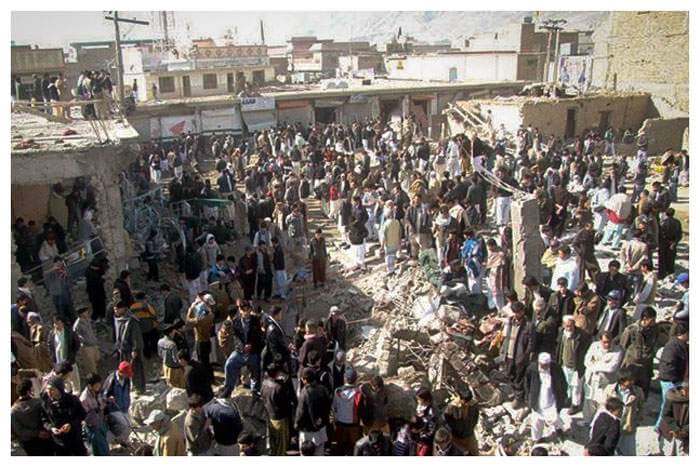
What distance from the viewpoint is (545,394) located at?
24.7ft

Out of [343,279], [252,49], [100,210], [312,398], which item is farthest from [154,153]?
[252,49]

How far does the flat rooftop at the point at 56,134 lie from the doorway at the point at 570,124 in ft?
57.3

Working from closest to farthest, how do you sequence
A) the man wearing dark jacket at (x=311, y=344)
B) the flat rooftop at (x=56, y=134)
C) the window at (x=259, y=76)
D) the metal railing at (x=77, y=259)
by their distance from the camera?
the man wearing dark jacket at (x=311, y=344) < the flat rooftop at (x=56, y=134) < the metal railing at (x=77, y=259) < the window at (x=259, y=76)

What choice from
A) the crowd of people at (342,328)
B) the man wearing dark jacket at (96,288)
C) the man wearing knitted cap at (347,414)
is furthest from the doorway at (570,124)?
the man wearing knitted cap at (347,414)

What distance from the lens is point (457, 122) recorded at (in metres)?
28.3

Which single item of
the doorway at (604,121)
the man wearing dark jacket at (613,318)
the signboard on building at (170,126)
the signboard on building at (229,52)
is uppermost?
the signboard on building at (229,52)

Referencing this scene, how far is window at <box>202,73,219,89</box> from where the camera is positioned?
37.2 m

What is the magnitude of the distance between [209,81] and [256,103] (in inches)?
303

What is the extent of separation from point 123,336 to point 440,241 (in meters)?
6.02

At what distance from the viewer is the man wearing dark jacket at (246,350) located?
320 inches

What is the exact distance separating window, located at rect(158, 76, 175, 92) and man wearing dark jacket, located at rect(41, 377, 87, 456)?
1242 inches

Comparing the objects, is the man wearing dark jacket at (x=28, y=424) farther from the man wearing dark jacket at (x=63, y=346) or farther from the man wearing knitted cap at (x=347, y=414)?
the man wearing knitted cap at (x=347, y=414)

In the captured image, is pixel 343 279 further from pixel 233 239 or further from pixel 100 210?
pixel 100 210

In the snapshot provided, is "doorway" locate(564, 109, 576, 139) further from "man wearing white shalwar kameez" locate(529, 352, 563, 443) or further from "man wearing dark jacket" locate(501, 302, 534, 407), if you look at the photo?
"man wearing white shalwar kameez" locate(529, 352, 563, 443)
